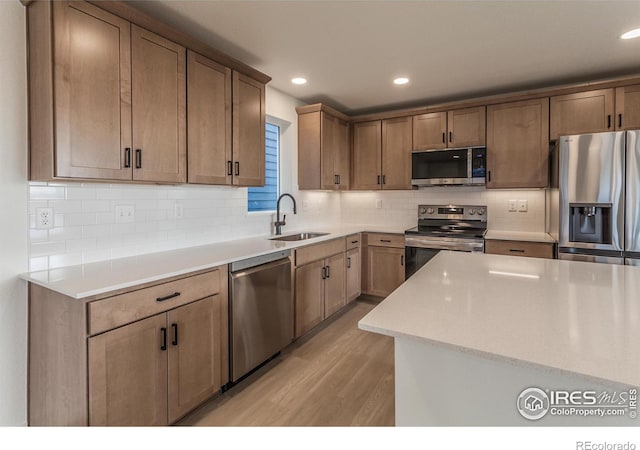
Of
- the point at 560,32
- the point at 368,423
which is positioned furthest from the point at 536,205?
the point at 368,423

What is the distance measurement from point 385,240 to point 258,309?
79.3 inches

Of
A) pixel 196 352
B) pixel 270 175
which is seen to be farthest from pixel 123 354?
pixel 270 175

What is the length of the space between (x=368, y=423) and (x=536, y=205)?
2946 mm

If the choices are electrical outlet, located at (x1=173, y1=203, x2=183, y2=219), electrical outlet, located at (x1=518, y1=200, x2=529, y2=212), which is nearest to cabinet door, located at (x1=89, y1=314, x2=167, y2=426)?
electrical outlet, located at (x1=173, y1=203, x2=183, y2=219)

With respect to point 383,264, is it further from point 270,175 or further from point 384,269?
point 270,175

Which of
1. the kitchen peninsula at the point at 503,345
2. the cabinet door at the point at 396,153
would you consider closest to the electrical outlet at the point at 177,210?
the kitchen peninsula at the point at 503,345

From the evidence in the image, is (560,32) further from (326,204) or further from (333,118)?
(326,204)

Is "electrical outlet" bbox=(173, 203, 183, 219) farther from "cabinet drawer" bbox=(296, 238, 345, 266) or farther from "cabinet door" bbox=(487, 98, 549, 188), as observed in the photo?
"cabinet door" bbox=(487, 98, 549, 188)

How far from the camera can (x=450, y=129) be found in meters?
3.68

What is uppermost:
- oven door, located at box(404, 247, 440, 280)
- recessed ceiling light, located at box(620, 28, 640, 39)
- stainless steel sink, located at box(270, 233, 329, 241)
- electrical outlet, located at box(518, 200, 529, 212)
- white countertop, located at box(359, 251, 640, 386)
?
recessed ceiling light, located at box(620, 28, 640, 39)

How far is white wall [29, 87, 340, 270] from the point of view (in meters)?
1.82

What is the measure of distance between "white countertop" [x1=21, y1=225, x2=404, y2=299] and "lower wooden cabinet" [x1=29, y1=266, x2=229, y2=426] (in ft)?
0.19

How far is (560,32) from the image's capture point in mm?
2318

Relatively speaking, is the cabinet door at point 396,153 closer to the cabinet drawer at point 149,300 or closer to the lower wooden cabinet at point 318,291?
the lower wooden cabinet at point 318,291
